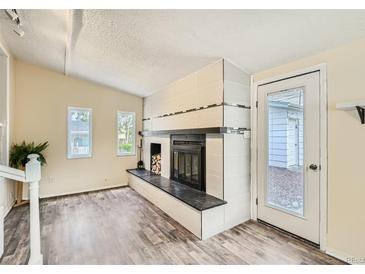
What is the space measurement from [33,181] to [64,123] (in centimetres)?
304

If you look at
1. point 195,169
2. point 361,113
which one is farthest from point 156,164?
point 361,113

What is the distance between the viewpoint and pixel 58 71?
413cm

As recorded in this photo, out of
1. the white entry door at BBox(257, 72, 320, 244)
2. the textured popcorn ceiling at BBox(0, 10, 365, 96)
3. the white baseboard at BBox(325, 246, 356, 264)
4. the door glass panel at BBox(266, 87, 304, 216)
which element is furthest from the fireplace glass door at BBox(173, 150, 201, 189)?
the white baseboard at BBox(325, 246, 356, 264)

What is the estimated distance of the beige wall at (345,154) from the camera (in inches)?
75.2

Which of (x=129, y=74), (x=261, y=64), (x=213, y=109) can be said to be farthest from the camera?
(x=129, y=74)

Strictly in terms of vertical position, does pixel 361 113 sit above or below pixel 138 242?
above

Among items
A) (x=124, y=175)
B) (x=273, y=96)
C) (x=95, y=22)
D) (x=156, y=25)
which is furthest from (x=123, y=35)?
→ (x=124, y=175)

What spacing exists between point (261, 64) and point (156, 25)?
146 cm

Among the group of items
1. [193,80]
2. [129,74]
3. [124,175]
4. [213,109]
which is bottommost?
[124,175]

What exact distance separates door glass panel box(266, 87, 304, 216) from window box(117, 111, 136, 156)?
3.45m

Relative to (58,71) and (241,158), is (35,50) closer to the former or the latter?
(58,71)

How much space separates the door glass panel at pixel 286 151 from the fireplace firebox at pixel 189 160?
0.98 metres

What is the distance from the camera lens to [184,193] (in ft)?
9.94

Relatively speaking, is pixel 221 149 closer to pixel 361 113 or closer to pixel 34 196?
pixel 361 113
